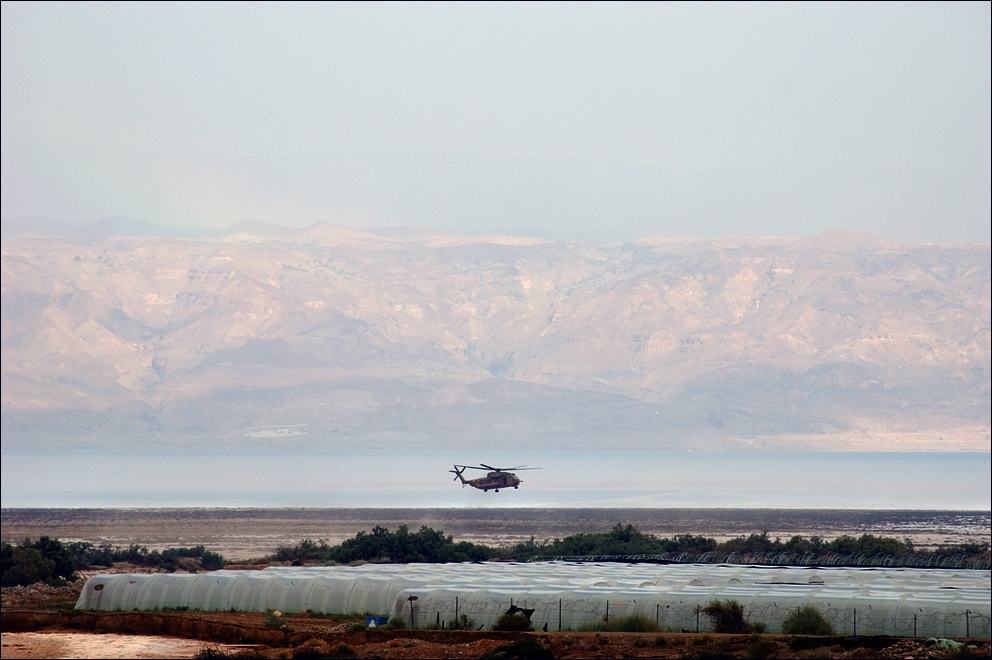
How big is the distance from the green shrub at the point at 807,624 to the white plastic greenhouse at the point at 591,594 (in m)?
0.83

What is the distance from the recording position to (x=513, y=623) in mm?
32906

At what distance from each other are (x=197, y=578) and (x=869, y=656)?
831 inches

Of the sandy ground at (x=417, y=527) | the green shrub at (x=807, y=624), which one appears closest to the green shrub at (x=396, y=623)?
the sandy ground at (x=417, y=527)

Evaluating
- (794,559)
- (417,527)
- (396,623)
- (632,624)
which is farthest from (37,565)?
(417,527)

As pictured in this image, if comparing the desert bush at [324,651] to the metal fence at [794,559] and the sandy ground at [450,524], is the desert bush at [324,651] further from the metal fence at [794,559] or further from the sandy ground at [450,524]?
the sandy ground at [450,524]

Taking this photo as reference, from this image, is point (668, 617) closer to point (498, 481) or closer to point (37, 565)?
point (37, 565)

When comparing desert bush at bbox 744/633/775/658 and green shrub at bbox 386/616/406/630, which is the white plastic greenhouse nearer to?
green shrub at bbox 386/616/406/630

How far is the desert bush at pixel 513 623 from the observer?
3281cm

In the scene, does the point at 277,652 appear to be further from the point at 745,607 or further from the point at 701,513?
the point at 701,513

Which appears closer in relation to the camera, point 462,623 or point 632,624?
point 632,624

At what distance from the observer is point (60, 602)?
1713 inches

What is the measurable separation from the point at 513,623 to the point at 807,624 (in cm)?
718

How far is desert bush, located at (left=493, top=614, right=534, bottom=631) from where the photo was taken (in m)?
32.8

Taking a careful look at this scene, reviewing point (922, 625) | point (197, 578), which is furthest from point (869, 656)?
point (197, 578)
